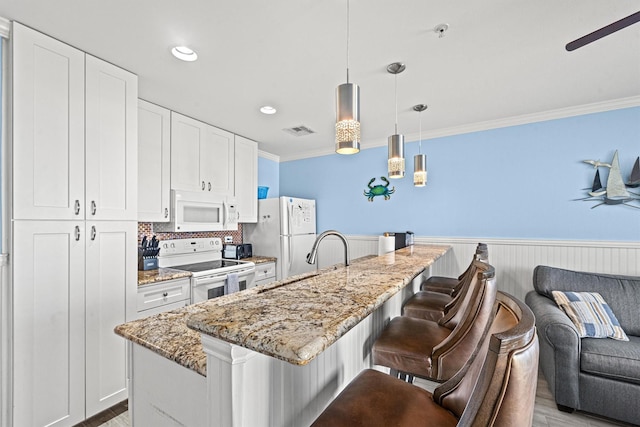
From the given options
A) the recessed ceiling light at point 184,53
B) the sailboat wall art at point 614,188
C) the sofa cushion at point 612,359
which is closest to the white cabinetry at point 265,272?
the recessed ceiling light at point 184,53

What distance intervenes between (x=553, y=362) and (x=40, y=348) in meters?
3.41

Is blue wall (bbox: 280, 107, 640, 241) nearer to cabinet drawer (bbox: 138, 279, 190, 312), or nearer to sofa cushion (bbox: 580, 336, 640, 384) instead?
sofa cushion (bbox: 580, 336, 640, 384)

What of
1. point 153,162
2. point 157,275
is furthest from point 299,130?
point 157,275

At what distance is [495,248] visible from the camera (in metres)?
3.22

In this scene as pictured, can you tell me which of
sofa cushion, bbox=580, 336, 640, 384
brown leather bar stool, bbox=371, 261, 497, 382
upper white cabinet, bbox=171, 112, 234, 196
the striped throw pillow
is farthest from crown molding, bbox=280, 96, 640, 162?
brown leather bar stool, bbox=371, 261, 497, 382

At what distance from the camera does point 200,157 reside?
3.20m

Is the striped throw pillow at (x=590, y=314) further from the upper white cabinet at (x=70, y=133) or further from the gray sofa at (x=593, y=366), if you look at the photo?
A: the upper white cabinet at (x=70, y=133)

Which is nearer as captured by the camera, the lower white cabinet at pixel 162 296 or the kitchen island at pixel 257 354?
the kitchen island at pixel 257 354

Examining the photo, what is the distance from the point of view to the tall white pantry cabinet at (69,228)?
5.40ft

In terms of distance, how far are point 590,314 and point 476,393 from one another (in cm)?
252

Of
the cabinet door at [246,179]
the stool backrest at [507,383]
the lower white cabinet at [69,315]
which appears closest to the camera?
the stool backrest at [507,383]

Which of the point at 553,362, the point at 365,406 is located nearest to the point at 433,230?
the point at 553,362

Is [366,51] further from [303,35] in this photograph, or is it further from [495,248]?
[495,248]

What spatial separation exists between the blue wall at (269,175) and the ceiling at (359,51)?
154 centimetres
